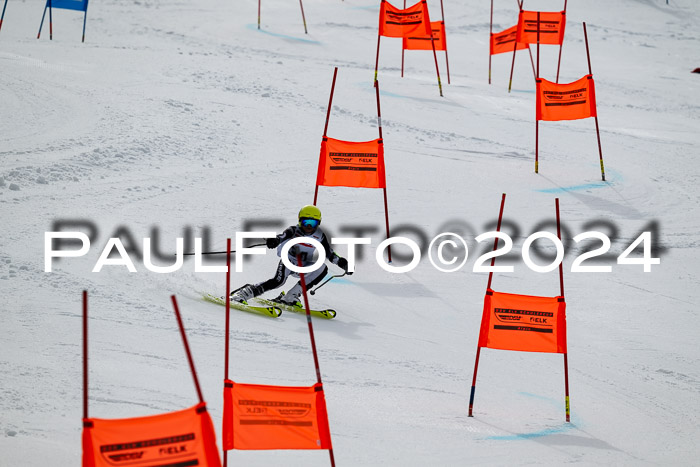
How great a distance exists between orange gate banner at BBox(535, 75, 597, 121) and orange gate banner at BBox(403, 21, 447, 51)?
3699 mm

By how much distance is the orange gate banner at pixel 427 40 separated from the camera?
17.4m

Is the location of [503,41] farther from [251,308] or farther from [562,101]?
[251,308]

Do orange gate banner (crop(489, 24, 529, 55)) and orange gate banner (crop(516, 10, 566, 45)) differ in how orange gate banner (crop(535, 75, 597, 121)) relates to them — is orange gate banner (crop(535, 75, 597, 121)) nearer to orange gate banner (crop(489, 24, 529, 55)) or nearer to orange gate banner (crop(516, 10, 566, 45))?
orange gate banner (crop(516, 10, 566, 45))

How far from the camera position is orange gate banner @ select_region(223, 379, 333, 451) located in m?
5.55

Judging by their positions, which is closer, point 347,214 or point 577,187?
point 347,214

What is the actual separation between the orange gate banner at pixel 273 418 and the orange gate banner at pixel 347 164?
6029 mm

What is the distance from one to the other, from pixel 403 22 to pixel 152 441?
13.1 m

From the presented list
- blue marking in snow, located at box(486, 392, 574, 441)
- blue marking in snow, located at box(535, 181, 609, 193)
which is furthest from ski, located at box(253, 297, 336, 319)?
blue marking in snow, located at box(535, 181, 609, 193)

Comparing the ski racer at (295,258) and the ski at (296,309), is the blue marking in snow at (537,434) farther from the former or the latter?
the ski racer at (295,258)

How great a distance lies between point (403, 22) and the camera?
16703 millimetres

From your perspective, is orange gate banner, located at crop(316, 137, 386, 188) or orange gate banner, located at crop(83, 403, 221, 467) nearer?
orange gate banner, located at crop(83, 403, 221, 467)

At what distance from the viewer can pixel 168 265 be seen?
420 inches

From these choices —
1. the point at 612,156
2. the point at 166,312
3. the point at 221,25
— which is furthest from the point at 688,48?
the point at 166,312

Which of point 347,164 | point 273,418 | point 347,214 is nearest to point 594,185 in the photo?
point 347,214
